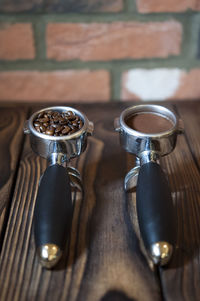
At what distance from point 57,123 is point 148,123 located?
0.12m

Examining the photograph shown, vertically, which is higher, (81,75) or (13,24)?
(13,24)

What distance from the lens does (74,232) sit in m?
0.50

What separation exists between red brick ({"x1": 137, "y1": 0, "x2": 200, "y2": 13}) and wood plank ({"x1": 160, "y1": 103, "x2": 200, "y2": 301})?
7.5 inches

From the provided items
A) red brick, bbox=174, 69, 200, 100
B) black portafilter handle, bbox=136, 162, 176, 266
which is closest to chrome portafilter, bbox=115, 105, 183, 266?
black portafilter handle, bbox=136, 162, 176, 266

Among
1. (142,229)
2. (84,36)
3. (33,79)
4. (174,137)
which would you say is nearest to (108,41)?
(84,36)

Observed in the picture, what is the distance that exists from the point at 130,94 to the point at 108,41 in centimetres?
13

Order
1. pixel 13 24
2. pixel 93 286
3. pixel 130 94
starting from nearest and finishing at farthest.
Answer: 1. pixel 93 286
2. pixel 13 24
3. pixel 130 94

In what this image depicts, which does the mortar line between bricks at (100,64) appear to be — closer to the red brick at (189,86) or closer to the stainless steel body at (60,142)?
the red brick at (189,86)

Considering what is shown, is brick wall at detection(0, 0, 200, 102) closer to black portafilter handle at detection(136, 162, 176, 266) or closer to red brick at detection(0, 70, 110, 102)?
red brick at detection(0, 70, 110, 102)

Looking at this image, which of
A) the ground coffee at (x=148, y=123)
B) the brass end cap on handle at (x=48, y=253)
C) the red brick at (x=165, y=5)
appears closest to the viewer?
the brass end cap on handle at (x=48, y=253)

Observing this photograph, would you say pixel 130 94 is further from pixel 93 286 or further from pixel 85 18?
pixel 93 286

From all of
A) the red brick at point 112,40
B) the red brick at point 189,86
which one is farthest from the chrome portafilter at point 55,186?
the red brick at point 189,86

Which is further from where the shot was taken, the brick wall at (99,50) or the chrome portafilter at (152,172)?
the brick wall at (99,50)

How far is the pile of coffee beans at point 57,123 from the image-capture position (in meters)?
0.52
